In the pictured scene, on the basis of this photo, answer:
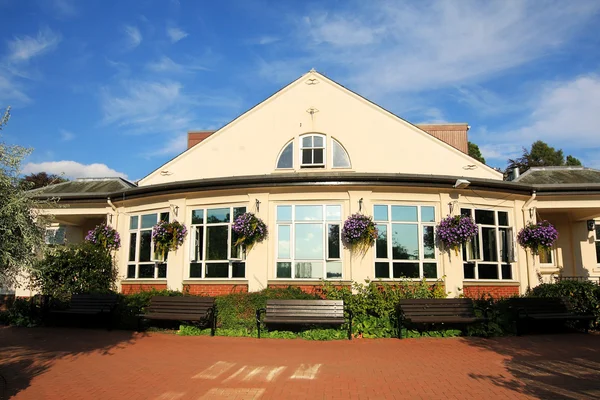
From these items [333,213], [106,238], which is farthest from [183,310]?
[106,238]

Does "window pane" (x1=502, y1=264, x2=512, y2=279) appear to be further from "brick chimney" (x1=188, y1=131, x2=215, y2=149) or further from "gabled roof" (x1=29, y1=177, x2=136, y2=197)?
"gabled roof" (x1=29, y1=177, x2=136, y2=197)

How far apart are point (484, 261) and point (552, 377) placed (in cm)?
675

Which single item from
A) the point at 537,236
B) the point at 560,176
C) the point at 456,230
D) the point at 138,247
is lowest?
the point at 138,247

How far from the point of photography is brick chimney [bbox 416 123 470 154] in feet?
71.8

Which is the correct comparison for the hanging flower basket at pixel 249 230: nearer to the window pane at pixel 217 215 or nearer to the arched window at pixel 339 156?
the window pane at pixel 217 215

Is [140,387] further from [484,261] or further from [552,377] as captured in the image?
[484,261]

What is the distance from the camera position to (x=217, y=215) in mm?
14281

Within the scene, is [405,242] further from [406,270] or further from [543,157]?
[543,157]

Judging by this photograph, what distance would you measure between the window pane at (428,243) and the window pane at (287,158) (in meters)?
4.97

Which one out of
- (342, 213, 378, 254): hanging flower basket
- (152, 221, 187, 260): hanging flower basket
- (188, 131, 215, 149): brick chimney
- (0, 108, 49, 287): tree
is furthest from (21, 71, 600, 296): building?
(0, 108, 49, 287): tree

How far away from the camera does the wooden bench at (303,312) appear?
10.9 metres

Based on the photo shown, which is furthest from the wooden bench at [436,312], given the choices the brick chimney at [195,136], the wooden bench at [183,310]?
the brick chimney at [195,136]

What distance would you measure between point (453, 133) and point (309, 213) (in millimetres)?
11600

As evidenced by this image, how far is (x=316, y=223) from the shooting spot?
13.5 m
